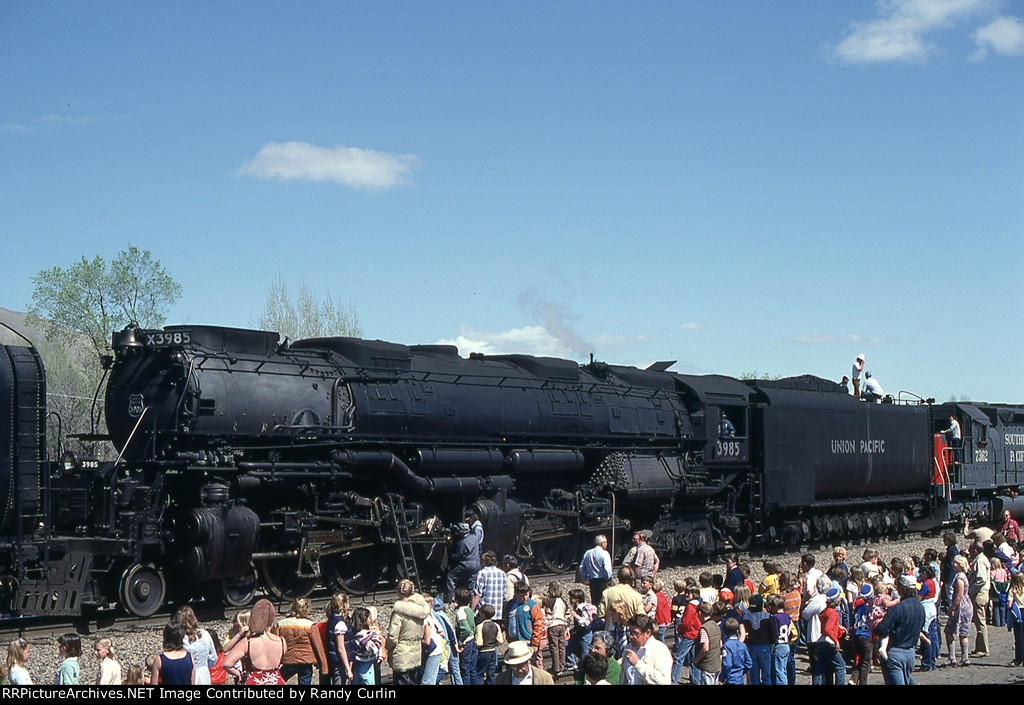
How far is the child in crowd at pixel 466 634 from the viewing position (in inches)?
467

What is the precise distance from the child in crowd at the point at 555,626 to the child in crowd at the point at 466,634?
3.71 ft

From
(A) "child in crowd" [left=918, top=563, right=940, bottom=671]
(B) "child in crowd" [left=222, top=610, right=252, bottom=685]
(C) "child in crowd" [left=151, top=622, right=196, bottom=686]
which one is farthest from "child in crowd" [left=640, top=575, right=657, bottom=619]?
(C) "child in crowd" [left=151, top=622, right=196, bottom=686]

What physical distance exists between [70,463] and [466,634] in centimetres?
739

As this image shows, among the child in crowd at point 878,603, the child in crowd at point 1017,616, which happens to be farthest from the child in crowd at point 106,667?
the child in crowd at point 1017,616

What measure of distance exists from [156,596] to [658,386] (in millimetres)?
13165

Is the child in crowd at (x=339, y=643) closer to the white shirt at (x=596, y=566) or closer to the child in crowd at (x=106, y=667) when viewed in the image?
the child in crowd at (x=106, y=667)

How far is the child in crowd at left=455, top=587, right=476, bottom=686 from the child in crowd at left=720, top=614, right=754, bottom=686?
258cm

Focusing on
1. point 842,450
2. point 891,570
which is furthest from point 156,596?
point 842,450

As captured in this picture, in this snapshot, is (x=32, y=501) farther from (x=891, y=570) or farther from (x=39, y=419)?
(x=891, y=570)

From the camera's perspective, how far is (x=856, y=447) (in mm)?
29188

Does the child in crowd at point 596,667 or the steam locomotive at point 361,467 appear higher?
the steam locomotive at point 361,467

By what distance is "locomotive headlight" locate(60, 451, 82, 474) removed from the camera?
52.0ft

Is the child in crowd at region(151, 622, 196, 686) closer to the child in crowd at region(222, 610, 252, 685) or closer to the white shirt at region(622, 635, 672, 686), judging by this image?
the child in crowd at region(222, 610, 252, 685)

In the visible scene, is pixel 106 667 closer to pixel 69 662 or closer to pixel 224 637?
pixel 69 662
